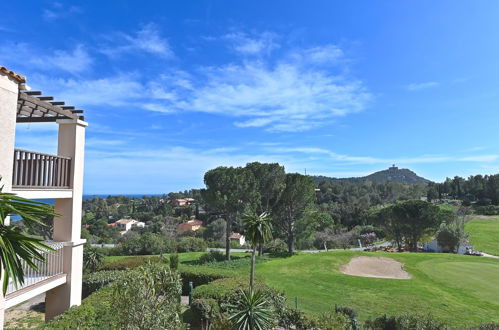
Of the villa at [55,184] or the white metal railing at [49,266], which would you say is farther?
the white metal railing at [49,266]

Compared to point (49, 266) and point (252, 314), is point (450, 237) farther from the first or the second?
point (49, 266)

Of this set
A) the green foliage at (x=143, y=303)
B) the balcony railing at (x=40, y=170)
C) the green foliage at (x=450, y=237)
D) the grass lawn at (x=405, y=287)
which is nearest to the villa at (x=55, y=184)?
the balcony railing at (x=40, y=170)

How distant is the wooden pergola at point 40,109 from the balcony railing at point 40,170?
143 centimetres

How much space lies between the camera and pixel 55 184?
9.15m

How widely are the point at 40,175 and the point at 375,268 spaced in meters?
28.1

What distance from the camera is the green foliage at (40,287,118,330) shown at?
8227 mm

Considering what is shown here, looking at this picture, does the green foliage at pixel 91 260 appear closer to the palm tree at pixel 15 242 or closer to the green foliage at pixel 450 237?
the palm tree at pixel 15 242

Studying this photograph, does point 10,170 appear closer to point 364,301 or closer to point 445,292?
point 364,301

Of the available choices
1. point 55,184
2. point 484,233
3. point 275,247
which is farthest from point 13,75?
point 484,233

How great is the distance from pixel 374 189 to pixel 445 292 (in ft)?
357

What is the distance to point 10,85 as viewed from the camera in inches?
290

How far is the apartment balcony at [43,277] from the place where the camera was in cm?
781

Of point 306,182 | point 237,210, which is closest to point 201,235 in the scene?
point 237,210

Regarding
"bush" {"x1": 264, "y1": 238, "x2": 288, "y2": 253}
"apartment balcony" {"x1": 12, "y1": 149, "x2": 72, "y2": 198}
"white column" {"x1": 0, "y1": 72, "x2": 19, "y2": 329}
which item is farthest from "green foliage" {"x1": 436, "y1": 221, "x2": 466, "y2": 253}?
"white column" {"x1": 0, "y1": 72, "x2": 19, "y2": 329}
